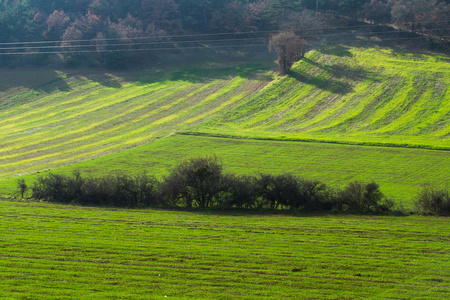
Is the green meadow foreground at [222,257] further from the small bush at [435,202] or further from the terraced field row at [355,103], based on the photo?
the terraced field row at [355,103]

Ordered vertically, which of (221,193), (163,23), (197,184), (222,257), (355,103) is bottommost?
(222,257)

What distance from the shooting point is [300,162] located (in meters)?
52.9

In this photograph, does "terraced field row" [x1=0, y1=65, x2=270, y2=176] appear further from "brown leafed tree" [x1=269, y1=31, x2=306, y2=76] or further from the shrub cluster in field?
the shrub cluster in field

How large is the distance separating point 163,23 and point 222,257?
3861 inches

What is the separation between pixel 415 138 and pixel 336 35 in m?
54.9

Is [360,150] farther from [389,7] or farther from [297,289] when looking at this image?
[389,7]

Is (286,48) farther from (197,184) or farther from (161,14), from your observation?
(197,184)

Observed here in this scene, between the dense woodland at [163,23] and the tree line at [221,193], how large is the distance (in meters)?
59.9

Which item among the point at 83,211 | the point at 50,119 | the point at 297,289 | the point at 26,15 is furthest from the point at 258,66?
the point at 297,289

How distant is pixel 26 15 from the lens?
11788 cm

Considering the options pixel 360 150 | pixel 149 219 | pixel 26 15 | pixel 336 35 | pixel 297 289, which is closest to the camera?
pixel 297 289

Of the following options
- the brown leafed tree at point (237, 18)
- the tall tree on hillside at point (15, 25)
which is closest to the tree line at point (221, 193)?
the brown leafed tree at point (237, 18)

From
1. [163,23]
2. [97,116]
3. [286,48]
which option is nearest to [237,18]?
[163,23]

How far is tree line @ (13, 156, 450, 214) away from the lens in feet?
119
